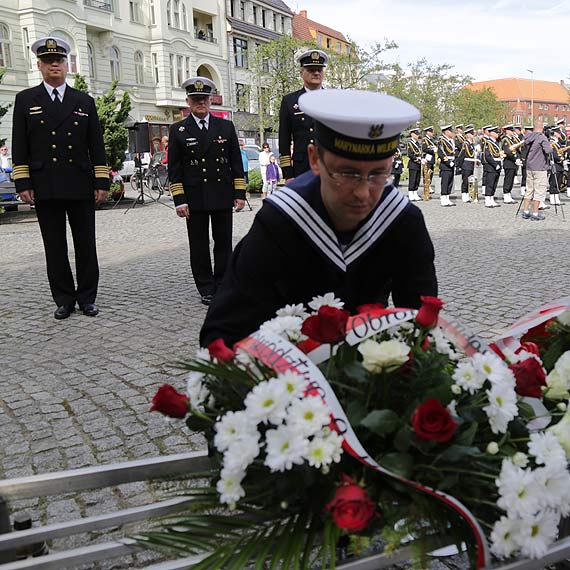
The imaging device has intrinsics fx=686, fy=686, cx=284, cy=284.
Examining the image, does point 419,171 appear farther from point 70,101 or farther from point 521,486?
point 521,486

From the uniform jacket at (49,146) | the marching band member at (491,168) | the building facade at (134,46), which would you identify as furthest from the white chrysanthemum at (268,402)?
the building facade at (134,46)

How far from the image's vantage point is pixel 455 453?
1.40m

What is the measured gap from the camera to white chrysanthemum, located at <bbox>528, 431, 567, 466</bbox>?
144cm

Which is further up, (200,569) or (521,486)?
(521,486)

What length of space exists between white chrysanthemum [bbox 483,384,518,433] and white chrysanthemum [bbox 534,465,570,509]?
116 mm

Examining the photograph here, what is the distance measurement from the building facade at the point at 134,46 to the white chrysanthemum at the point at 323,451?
34525mm

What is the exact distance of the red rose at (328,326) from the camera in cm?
154

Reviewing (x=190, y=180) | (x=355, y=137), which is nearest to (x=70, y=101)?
(x=190, y=180)

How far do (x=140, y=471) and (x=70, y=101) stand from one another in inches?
185

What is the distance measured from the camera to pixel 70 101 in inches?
229

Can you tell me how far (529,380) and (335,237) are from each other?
0.86 m

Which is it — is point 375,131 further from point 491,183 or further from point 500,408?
point 491,183

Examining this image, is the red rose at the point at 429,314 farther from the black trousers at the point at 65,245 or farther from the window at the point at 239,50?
the window at the point at 239,50

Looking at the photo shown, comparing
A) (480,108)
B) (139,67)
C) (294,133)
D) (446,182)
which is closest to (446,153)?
(446,182)
